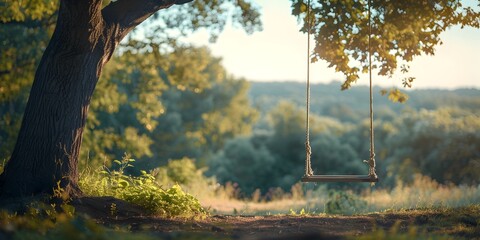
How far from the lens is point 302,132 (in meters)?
34.8

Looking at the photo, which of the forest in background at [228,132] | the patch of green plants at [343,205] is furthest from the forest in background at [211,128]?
the patch of green plants at [343,205]

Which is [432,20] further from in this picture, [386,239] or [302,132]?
[302,132]

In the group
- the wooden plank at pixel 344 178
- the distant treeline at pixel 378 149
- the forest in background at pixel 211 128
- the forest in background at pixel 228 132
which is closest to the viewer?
the wooden plank at pixel 344 178

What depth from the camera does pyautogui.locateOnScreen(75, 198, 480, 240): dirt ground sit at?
633 centimetres

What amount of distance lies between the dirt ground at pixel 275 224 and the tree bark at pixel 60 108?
58 centimetres

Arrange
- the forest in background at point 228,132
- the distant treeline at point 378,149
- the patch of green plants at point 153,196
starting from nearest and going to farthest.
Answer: the patch of green plants at point 153,196 → the forest in background at point 228,132 → the distant treeline at point 378,149

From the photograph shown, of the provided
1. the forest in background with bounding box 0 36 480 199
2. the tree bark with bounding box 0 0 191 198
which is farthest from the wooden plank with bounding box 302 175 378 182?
the forest in background with bounding box 0 36 480 199

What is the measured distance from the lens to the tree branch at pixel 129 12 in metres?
7.84

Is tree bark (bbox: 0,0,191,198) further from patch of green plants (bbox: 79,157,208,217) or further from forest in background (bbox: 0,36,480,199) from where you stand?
forest in background (bbox: 0,36,480,199)

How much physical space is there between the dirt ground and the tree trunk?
560 millimetres

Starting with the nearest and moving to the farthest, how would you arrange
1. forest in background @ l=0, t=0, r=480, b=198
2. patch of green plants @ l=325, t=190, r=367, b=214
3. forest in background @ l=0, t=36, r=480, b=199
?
patch of green plants @ l=325, t=190, r=367, b=214 < forest in background @ l=0, t=0, r=480, b=198 < forest in background @ l=0, t=36, r=480, b=199

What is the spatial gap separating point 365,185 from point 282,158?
8.41 metres

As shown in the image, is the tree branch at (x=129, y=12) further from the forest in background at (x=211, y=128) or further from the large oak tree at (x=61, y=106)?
the forest in background at (x=211, y=128)

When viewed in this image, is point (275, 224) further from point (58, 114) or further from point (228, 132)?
point (228, 132)
